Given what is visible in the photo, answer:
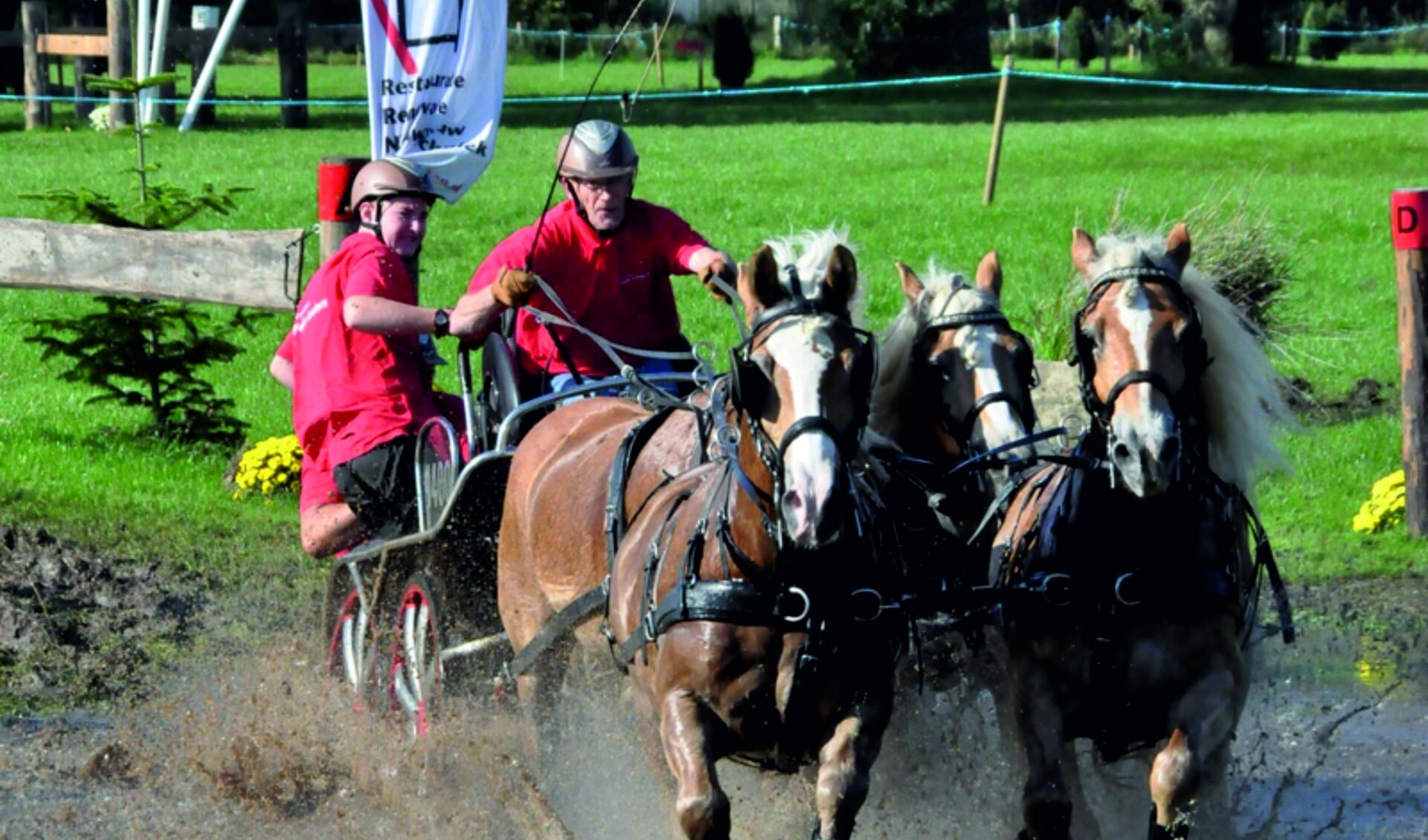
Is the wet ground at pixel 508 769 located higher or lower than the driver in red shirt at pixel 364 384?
lower

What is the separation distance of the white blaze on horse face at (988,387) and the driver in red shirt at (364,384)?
74.1 inches

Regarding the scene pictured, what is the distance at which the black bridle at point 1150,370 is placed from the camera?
461cm

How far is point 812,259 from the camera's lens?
15.7 feet

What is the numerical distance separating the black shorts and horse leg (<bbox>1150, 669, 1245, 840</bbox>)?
2688 mm

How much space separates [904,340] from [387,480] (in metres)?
1.79

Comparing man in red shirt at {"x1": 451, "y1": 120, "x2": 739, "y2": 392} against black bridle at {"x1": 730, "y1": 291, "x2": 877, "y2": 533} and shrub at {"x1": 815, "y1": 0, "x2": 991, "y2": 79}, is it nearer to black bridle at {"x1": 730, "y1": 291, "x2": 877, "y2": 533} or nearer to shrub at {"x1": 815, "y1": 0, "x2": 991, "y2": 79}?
black bridle at {"x1": 730, "y1": 291, "x2": 877, "y2": 533}

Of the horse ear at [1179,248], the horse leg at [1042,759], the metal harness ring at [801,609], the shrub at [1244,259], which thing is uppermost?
the horse ear at [1179,248]

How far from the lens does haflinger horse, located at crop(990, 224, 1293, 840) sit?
4.66m

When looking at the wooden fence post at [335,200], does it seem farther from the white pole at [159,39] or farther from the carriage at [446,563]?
the white pole at [159,39]

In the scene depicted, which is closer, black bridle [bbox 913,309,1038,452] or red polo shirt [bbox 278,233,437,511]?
black bridle [bbox 913,309,1038,452]

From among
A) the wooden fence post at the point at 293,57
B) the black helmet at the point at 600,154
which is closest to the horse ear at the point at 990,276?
the black helmet at the point at 600,154

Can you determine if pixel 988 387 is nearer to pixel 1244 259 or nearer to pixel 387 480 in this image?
pixel 387 480

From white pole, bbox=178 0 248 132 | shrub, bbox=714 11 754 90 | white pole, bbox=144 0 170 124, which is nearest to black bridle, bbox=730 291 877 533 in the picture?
white pole, bbox=144 0 170 124

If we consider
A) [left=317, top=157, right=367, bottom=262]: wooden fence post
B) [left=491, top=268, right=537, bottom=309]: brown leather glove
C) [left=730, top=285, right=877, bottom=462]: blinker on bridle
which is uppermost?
[left=730, top=285, right=877, bottom=462]: blinker on bridle
